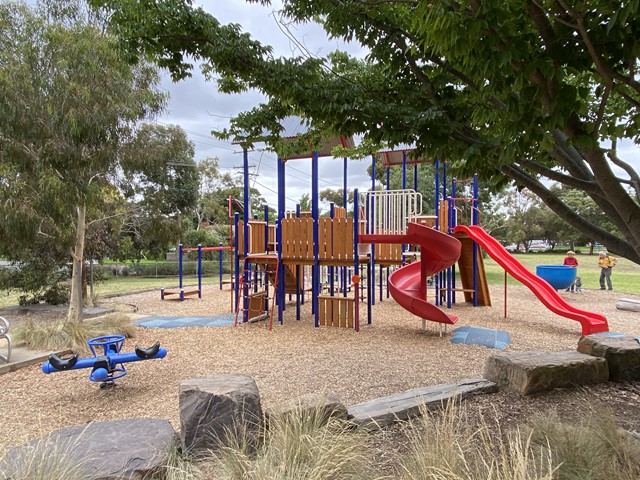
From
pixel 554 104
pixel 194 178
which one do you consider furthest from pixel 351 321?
pixel 194 178

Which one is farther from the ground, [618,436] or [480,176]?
[480,176]

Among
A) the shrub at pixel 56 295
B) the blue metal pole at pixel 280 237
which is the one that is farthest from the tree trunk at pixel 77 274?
the shrub at pixel 56 295

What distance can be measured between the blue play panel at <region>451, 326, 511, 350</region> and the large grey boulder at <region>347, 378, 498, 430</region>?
2987mm

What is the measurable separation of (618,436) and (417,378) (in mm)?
2629

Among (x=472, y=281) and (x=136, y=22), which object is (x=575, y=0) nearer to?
(x=136, y=22)

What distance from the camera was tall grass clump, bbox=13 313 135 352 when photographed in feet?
22.2

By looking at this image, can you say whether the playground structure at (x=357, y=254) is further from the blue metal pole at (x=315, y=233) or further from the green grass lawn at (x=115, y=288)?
the green grass lawn at (x=115, y=288)

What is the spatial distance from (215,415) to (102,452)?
0.73m

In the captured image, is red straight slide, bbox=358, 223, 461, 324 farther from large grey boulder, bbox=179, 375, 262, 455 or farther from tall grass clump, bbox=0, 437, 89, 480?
tall grass clump, bbox=0, 437, 89, 480

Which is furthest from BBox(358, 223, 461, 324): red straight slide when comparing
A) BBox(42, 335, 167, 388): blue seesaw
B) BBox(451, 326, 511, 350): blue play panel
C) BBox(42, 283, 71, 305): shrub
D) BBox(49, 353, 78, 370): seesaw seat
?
BBox(42, 283, 71, 305): shrub

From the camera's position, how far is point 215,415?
3.06 meters

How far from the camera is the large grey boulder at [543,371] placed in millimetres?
3945

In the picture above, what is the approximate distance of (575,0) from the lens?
7.45 feet

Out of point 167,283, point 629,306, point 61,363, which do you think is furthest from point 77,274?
point 629,306
